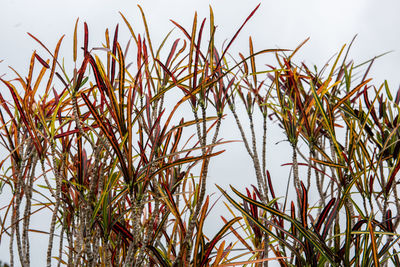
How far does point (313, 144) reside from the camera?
46.3 inches

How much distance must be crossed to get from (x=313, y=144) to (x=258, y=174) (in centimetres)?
19

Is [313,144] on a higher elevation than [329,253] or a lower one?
higher

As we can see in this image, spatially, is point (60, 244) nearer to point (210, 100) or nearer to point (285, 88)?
point (210, 100)

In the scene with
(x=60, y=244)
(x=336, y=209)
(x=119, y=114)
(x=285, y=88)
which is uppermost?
(x=285, y=88)

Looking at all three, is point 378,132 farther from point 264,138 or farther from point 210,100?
point 210,100

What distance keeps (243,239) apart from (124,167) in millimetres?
A: 682

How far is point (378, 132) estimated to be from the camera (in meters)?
1.19

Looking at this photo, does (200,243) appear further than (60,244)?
No

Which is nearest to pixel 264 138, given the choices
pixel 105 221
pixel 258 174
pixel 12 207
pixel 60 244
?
pixel 258 174

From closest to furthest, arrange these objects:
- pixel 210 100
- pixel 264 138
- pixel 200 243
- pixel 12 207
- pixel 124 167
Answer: pixel 124 167, pixel 200 243, pixel 210 100, pixel 264 138, pixel 12 207

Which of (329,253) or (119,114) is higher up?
(119,114)

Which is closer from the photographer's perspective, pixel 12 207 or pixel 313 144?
pixel 313 144

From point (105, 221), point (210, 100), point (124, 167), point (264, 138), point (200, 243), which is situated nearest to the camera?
point (124, 167)

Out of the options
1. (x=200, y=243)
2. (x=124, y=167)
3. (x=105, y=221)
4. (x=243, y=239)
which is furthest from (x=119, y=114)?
(x=243, y=239)
